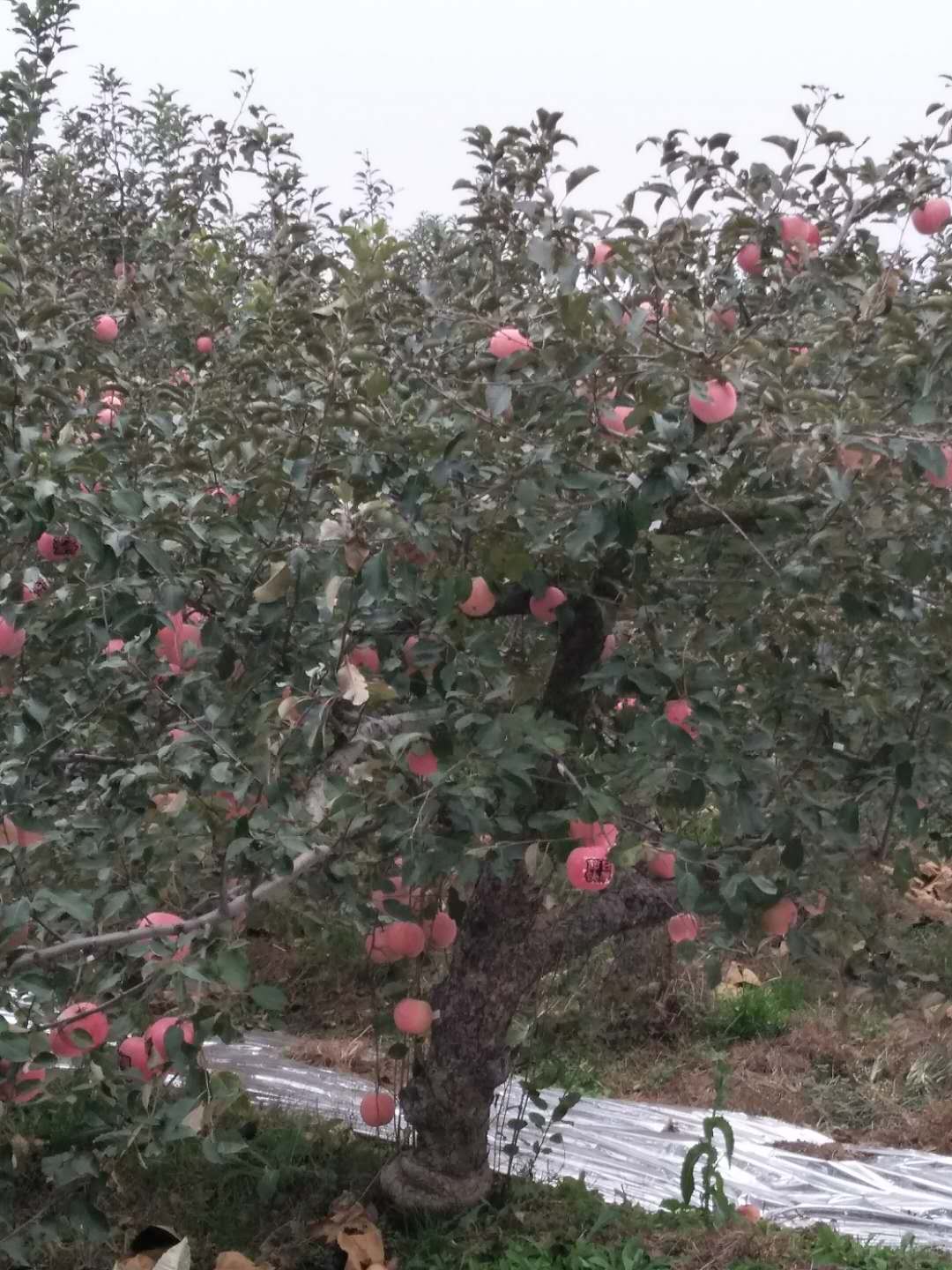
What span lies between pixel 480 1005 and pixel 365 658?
3.92ft

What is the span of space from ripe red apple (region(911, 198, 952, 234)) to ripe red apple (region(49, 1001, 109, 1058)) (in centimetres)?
186

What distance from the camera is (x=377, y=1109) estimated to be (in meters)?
3.13

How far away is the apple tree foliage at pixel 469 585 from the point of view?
5.94ft

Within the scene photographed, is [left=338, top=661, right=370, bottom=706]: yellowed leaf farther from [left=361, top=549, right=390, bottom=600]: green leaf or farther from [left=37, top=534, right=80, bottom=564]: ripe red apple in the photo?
[left=37, top=534, right=80, bottom=564]: ripe red apple

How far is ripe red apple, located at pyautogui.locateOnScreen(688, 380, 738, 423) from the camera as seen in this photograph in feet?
5.56

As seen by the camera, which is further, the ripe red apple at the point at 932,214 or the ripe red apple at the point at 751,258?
the ripe red apple at the point at 932,214

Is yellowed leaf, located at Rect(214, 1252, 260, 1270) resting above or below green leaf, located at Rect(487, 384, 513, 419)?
below

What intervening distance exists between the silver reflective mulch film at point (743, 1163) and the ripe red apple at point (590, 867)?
1376mm

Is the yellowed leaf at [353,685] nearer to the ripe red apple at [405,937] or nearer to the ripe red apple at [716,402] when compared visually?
the ripe red apple at [716,402]

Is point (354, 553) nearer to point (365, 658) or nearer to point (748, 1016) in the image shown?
point (365, 658)

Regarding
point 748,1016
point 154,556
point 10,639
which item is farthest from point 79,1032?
point 748,1016

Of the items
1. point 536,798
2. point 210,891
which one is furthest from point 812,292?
point 210,891

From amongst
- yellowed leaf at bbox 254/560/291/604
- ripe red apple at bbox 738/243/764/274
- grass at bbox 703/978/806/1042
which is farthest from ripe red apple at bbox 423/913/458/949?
grass at bbox 703/978/806/1042

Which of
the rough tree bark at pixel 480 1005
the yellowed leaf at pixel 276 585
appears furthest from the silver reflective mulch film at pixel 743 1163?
the yellowed leaf at pixel 276 585
